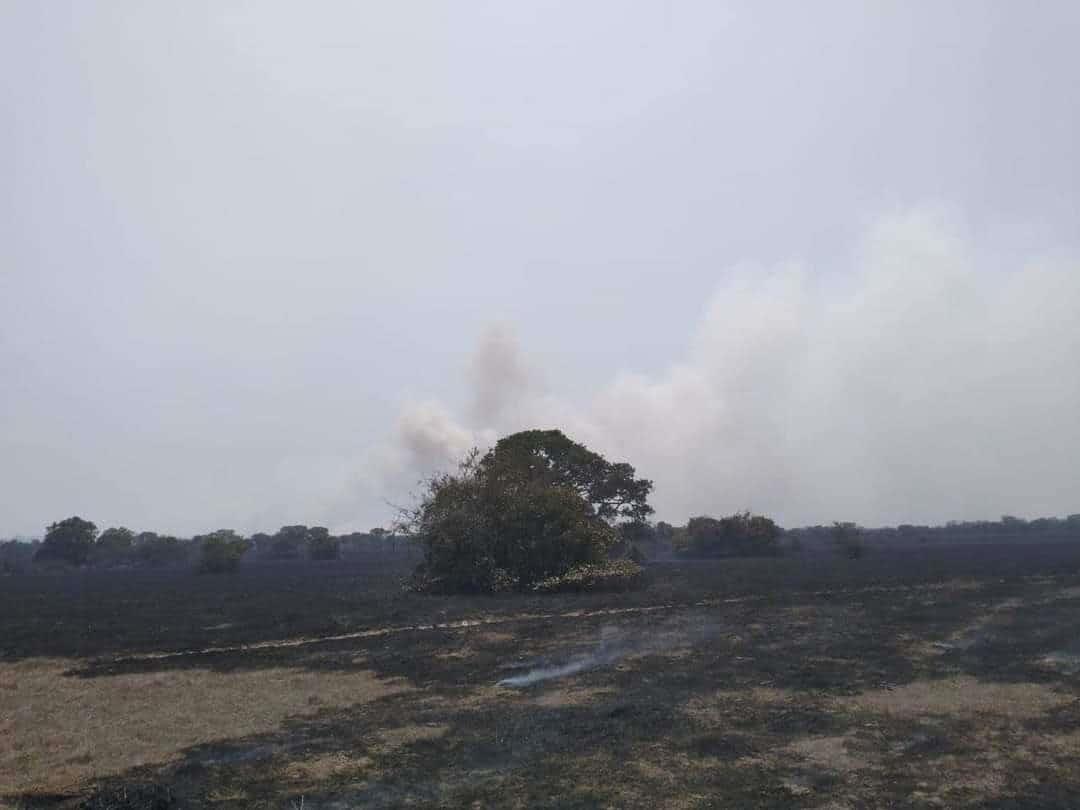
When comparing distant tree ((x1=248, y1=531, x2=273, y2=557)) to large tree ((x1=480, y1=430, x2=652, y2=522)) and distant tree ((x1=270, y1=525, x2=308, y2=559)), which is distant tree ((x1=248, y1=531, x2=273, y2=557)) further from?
large tree ((x1=480, y1=430, x2=652, y2=522))

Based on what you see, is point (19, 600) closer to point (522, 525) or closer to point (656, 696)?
point (522, 525)

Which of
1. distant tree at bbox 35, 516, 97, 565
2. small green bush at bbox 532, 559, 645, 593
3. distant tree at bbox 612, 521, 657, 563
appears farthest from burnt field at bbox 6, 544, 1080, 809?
distant tree at bbox 35, 516, 97, 565

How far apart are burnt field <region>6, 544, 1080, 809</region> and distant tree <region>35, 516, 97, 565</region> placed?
63698 millimetres

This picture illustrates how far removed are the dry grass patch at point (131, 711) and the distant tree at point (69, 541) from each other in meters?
73.9

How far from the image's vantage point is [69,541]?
82562mm

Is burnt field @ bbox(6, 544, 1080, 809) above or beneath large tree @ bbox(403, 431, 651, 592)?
beneath

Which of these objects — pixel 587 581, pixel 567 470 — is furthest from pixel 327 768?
pixel 567 470

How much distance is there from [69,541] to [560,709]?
86366 mm

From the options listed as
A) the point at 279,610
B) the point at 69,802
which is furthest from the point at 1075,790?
the point at 279,610

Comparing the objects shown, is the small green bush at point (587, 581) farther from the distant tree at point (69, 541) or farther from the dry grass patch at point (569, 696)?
the distant tree at point (69, 541)

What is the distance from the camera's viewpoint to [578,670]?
55.4ft

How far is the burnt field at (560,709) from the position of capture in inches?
369

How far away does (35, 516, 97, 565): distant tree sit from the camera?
82500 millimetres

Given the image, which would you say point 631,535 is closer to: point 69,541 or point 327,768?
point 327,768
